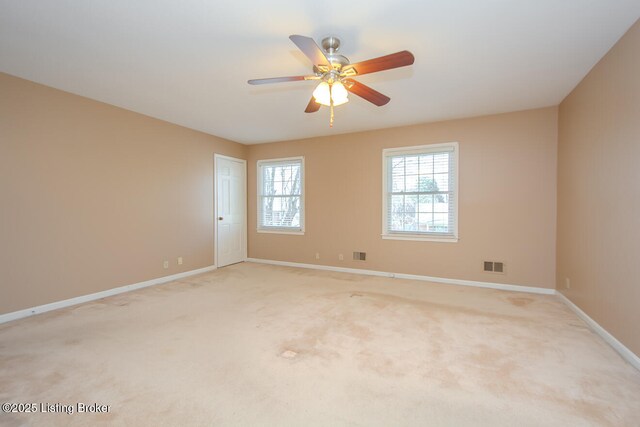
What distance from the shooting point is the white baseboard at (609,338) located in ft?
6.90

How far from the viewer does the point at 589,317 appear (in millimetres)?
2805

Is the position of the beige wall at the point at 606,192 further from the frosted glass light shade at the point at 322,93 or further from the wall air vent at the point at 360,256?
the wall air vent at the point at 360,256

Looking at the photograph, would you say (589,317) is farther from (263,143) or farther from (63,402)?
(263,143)

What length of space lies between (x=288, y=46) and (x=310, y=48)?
71 centimetres

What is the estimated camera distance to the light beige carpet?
163cm

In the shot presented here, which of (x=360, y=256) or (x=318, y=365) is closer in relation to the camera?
(x=318, y=365)

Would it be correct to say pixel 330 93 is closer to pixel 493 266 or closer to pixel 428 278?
pixel 428 278

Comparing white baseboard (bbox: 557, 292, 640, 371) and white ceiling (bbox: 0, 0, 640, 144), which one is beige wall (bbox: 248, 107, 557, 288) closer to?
white ceiling (bbox: 0, 0, 640, 144)

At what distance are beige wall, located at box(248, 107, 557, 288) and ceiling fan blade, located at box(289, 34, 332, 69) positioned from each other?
9.80ft

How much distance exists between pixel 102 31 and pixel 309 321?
306 centimetres

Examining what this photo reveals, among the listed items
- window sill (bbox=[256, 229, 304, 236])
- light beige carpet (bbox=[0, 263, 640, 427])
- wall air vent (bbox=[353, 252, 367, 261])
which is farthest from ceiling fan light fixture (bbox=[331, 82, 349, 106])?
window sill (bbox=[256, 229, 304, 236])

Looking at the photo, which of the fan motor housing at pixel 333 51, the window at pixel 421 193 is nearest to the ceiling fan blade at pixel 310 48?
the fan motor housing at pixel 333 51

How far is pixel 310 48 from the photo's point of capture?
1.79 m

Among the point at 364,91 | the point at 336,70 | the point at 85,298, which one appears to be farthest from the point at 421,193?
the point at 85,298
